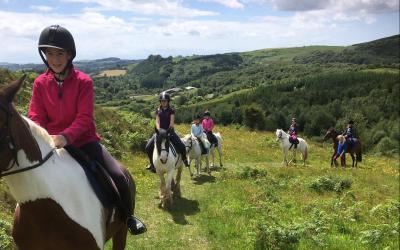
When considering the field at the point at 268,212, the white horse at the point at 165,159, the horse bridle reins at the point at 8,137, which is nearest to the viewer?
the horse bridle reins at the point at 8,137

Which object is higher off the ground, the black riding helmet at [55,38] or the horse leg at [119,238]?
the black riding helmet at [55,38]

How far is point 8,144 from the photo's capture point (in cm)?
358

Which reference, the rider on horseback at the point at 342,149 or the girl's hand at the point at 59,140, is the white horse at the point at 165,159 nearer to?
the girl's hand at the point at 59,140

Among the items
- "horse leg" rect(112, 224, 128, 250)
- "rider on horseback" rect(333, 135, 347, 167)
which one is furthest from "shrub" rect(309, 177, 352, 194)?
"horse leg" rect(112, 224, 128, 250)

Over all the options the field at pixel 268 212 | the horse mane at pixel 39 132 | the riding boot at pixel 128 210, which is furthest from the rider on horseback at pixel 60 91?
the field at pixel 268 212

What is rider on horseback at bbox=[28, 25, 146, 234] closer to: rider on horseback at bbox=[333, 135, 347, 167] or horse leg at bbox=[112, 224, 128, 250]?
horse leg at bbox=[112, 224, 128, 250]

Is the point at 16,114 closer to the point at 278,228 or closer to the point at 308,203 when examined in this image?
the point at 278,228

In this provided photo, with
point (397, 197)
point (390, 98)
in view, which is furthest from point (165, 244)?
→ point (390, 98)

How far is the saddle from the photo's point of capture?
16.1 feet

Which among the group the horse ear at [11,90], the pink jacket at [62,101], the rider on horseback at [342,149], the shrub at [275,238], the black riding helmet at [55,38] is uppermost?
the black riding helmet at [55,38]

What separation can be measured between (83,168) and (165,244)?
621 cm

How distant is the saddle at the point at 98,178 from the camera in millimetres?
4914

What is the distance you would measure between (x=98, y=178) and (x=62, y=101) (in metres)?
1.04

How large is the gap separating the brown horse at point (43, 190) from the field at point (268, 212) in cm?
594
